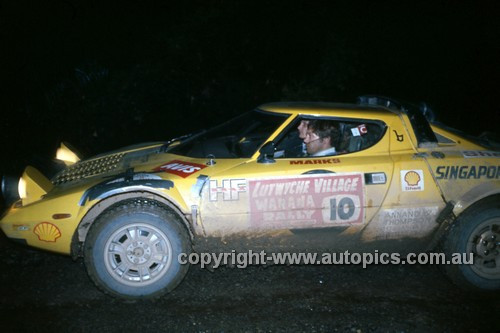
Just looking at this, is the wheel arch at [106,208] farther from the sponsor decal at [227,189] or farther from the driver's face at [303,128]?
the driver's face at [303,128]

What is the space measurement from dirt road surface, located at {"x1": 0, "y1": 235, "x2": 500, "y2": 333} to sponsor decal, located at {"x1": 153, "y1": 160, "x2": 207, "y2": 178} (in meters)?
1.05

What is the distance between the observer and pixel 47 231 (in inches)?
171

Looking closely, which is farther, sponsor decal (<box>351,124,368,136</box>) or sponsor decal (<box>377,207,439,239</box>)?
sponsor decal (<box>351,124,368,136</box>)

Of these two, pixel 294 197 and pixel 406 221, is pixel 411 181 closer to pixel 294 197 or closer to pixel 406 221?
pixel 406 221

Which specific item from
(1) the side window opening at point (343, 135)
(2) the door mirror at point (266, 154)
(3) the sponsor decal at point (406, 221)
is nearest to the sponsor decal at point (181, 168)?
(2) the door mirror at point (266, 154)

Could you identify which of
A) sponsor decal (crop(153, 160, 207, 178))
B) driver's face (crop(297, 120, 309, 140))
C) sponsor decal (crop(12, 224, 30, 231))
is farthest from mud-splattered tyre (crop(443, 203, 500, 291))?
sponsor decal (crop(12, 224, 30, 231))

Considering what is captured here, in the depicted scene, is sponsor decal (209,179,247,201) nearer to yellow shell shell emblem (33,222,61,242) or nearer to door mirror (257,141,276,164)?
door mirror (257,141,276,164)

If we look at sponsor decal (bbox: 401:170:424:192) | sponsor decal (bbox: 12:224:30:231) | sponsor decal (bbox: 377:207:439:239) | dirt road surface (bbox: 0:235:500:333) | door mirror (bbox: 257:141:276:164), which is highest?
door mirror (bbox: 257:141:276:164)

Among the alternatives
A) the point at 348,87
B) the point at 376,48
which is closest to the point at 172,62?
the point at 348,87

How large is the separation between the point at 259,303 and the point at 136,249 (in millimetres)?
1114

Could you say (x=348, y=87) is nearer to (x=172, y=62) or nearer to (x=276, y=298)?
(x=172, y=62)

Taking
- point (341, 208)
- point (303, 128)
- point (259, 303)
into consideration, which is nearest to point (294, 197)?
point (341, 208)

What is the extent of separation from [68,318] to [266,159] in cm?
203

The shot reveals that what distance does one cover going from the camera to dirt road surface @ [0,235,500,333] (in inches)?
161
